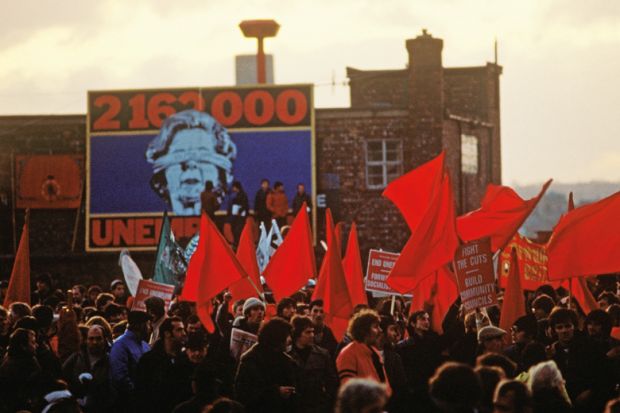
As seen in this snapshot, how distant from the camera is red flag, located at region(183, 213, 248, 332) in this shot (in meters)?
20.4

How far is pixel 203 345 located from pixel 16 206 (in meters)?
34.0

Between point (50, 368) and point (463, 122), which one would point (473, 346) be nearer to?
point (50, 368)

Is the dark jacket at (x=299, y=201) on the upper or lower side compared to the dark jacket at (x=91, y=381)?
upper

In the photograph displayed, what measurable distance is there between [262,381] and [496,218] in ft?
28.2

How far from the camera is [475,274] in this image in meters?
17.1

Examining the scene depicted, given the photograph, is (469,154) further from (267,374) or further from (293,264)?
(267,374)

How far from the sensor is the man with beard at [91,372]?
1397 cm

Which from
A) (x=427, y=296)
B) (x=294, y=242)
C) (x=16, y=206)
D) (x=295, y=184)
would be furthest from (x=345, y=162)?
(x=427, y=296)

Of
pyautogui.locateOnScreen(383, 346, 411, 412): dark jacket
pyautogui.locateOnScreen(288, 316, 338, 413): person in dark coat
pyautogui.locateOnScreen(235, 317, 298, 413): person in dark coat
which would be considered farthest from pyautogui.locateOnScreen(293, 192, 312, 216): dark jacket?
pyautogui.locateOnScreen(235, 317, 298, 413): person in dark coat

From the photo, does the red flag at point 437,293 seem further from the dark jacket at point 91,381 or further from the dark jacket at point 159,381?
the dark jacket at point 159,381

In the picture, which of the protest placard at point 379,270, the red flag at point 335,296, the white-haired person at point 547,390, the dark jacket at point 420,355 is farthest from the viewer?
the protest placard at point 379,270

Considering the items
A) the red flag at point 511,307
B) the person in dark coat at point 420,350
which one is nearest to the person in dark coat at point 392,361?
the person in dark coat at point 420,350

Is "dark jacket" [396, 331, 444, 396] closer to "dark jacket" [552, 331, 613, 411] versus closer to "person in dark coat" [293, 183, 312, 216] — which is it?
"dark jacket" [552, 331, 613, 411]

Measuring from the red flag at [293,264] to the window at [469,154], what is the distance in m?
26.7
